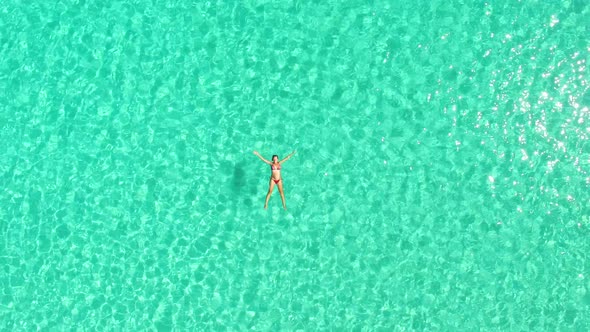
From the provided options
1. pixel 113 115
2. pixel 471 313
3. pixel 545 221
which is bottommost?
pixel 471 313

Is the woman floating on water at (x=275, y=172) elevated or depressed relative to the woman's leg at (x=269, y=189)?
elevated

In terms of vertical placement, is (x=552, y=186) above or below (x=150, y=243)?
above

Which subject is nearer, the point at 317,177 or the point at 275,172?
the point at 275,172

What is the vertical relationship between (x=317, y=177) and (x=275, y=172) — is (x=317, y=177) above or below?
below

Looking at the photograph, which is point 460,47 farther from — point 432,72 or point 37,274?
point 37,274

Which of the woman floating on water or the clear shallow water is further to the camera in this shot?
the clear shallow water

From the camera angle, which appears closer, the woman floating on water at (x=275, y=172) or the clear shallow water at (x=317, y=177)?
the woman floating on water at (x=275, y=172)

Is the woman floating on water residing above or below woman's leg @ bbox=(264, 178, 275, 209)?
above

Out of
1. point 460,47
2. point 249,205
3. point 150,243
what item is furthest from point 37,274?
point 460,47
